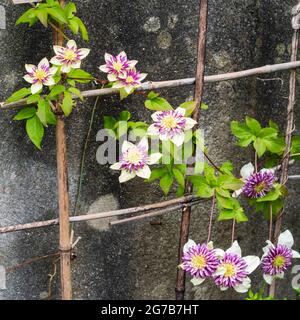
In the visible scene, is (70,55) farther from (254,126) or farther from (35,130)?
(254,126)

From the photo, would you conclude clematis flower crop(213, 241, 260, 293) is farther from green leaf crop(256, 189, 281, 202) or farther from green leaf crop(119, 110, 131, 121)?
green leaf crop(119, 110, 131, 121)

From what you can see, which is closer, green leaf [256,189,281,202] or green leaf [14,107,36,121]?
green leaf [14,107,36,121]

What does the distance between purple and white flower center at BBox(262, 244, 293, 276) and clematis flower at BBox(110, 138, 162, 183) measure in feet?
1.89

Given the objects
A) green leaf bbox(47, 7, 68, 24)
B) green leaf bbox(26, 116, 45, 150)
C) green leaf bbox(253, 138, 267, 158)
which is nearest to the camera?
green leaf bbox(47, 7, 68, 24)

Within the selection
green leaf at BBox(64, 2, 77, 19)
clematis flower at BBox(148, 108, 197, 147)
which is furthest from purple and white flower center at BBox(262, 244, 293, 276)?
green leaf at BBox(64, 2, 77, 19)

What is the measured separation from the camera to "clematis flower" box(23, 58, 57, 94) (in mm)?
1950

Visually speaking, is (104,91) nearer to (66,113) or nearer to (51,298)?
(66,113)

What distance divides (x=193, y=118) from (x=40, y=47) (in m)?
0.60

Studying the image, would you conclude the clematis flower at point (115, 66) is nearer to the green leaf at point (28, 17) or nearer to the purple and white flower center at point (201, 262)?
the green leaf at point (28, 17)

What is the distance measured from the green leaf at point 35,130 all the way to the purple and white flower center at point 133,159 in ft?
0.99

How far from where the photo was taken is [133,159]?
77.6 inches

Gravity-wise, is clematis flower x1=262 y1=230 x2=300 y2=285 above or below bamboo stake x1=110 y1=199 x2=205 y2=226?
below

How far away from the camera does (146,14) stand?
7.14ft

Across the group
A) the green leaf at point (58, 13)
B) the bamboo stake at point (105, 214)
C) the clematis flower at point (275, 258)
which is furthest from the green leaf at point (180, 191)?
the green leaf at point (58, 13)
